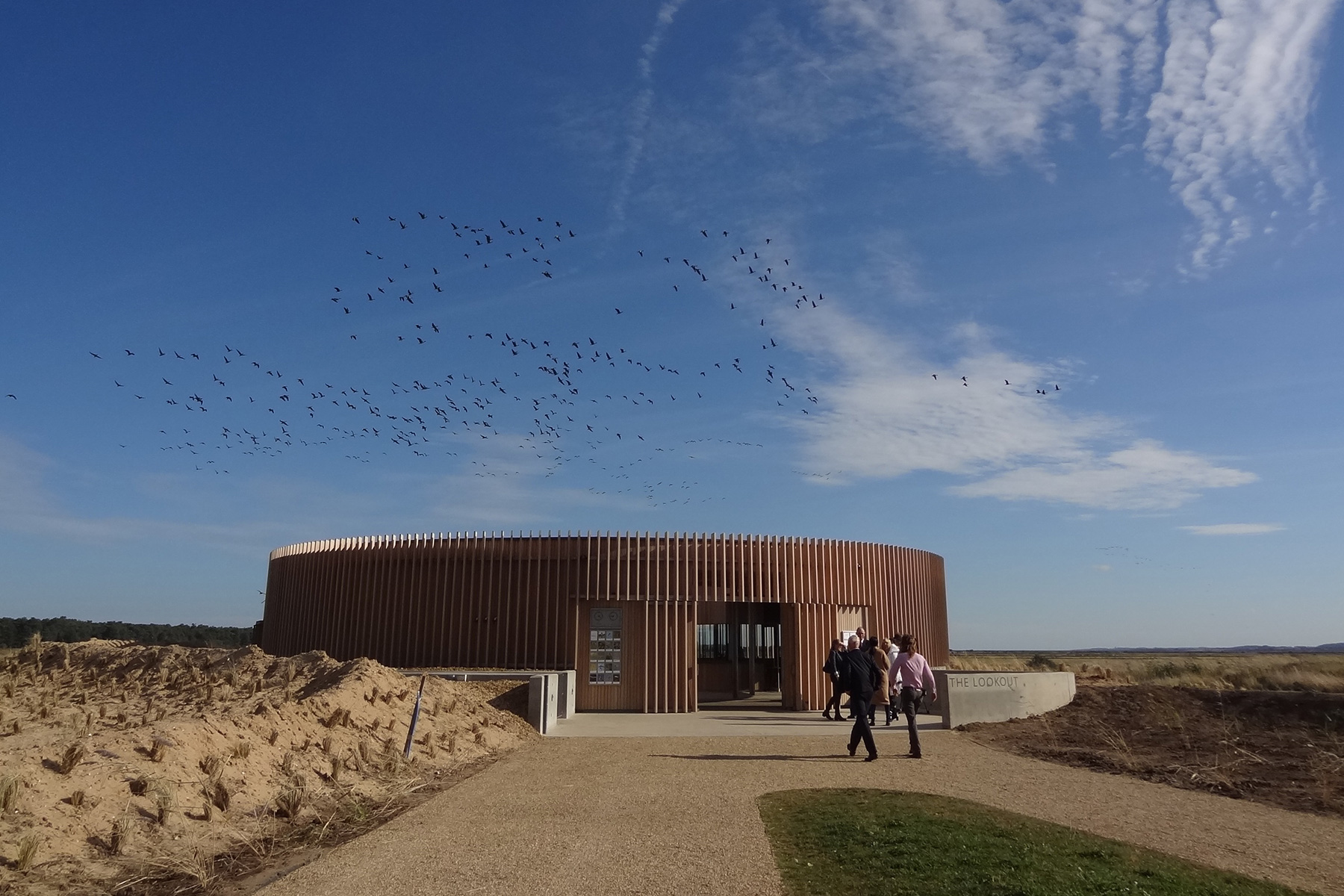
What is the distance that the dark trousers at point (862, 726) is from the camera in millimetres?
10570

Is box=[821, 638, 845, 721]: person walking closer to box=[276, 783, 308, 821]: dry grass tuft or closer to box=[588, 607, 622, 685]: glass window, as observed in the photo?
box=[588, 607, 622, 685]: glass window

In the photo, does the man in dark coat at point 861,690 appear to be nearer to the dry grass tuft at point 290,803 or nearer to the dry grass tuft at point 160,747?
the dry grass tuft at point 290,803

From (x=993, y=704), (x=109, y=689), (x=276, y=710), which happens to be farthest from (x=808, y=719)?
(x=109, y=689)

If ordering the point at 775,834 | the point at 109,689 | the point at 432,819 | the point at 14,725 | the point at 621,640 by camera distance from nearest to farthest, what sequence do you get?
1. the point at 775,834
2. the point at 432,819
3. the point at 14,725
4. the point at 109,689
5. the point at 621,640

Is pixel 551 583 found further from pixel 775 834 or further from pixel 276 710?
pixel 775 834

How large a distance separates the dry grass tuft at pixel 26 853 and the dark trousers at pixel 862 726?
799 centimetres

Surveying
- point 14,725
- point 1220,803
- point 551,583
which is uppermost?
point 551,583

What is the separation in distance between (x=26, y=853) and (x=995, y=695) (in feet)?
43.7

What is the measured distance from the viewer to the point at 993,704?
14.8 m

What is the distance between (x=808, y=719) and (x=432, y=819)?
9562mm

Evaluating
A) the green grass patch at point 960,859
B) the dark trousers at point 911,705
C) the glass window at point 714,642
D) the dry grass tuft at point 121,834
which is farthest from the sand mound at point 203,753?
the glass window at point 714,642

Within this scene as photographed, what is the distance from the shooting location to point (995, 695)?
48.7 feet

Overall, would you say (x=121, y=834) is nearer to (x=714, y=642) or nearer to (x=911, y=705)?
(x=911, y=705)

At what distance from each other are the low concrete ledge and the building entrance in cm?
628
